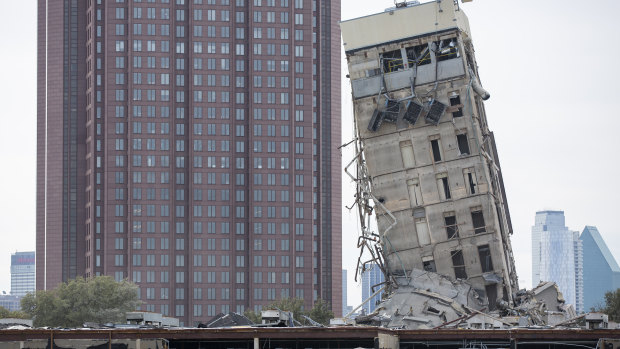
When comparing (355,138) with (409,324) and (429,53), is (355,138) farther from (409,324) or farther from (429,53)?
(409,324)

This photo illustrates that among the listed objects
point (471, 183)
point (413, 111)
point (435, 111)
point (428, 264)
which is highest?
point (413, 111)

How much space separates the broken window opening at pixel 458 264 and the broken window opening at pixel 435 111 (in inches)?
426

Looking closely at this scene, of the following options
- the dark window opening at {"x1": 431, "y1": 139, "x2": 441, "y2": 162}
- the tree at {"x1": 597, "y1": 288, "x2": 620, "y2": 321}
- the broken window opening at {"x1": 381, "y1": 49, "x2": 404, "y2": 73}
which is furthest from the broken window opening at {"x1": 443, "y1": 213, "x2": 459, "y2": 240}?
the tree at {"x1": 597, "y1": 288, "x2": 620, "y2": 321}

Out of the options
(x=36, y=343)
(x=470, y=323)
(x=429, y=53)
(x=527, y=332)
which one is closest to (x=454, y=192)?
(x=429, y=53)

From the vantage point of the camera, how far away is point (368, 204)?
349ft

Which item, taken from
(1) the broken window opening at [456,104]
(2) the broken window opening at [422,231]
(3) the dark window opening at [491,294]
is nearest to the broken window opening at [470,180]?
(2) the broken window opening at [422,231]

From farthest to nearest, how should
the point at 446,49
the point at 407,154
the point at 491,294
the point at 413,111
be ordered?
the point at 407,154 → the point at 446,49 → the point at 413,111 → the point at 491,294

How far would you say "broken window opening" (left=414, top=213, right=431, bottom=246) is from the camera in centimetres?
10306

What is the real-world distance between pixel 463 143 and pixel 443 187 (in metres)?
3.99

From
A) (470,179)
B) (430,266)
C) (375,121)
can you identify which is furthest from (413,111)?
(430,266)

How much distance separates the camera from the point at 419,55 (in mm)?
103188

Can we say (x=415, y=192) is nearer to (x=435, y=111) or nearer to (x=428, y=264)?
(x=428, y=264)

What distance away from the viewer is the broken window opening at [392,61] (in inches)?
4082

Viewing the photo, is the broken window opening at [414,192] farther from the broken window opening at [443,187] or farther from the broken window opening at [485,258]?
the broken window opening at [485,258]
